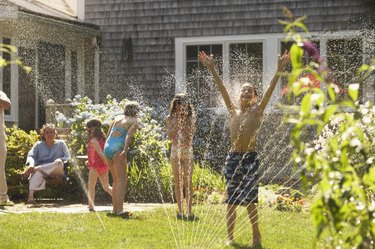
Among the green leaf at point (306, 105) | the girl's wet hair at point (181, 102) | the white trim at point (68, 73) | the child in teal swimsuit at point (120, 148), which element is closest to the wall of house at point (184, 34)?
the white trim at point (68, 73)

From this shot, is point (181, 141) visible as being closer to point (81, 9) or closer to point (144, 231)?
point (144, 231)

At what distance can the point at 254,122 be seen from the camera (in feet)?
23.6

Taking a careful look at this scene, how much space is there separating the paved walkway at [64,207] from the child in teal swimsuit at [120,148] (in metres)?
0.73

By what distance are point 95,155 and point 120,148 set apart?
0.89m

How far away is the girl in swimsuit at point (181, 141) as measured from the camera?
8.84 meters

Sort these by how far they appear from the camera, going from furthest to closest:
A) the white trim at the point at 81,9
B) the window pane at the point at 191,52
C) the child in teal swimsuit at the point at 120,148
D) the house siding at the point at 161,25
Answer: the white trim at the point at 81,9 < the window pane at the point at 191,52 < the house siding at the point at 161,25 < the child in teal swimsuit at the point at 120,148

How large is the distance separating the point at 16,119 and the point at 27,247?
8.19 meters

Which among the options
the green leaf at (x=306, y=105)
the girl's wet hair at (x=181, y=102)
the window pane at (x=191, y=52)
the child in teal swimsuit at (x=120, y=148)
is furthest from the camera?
the window pane at (x=191, y=52)

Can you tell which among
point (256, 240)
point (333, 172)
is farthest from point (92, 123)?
point (333, 172)

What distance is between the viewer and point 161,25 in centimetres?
1619

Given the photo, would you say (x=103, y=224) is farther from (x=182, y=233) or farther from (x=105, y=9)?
(x=105, y=9)

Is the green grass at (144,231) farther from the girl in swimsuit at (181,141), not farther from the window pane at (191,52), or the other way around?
the window pane at (191,52)

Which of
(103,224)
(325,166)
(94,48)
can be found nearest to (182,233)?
(103,224)

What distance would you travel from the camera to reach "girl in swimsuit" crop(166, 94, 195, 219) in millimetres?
8844
